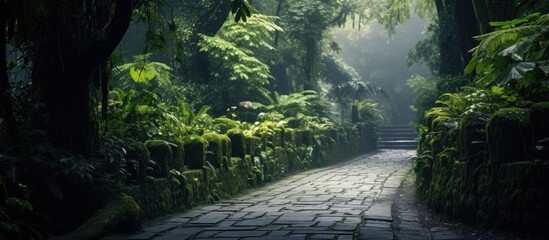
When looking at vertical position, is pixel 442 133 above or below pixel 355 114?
below

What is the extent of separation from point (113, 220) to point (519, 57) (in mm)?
4573

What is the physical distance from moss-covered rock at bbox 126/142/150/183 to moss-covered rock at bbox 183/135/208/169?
1874 mm

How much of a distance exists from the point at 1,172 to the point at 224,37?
13.7 meters

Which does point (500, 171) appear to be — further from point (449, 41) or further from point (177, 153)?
point (449, 41)

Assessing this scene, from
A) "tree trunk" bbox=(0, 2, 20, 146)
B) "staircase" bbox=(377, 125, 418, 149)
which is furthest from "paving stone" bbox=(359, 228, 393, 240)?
"staircase" bbox=(377, 125, 418, 149)

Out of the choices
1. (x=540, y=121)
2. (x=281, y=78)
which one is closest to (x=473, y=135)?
(x=540, y=121)

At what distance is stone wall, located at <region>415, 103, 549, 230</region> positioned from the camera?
5.89 m

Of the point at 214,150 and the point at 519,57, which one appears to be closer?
the point at 519,57

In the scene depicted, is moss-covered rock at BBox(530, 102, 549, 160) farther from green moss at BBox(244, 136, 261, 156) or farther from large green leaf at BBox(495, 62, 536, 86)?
green moss at BBox(244, 136, 261, 156)

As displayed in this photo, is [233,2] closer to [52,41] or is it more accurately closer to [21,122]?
[52,41]

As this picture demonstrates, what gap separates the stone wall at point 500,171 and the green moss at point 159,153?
360cm

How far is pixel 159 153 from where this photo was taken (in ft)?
28.5

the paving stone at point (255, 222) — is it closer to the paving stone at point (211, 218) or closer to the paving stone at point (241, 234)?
the paving stone at point (211, 218)

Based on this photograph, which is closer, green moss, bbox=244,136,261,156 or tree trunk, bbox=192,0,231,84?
green moss, bbox=244,136,261,156
